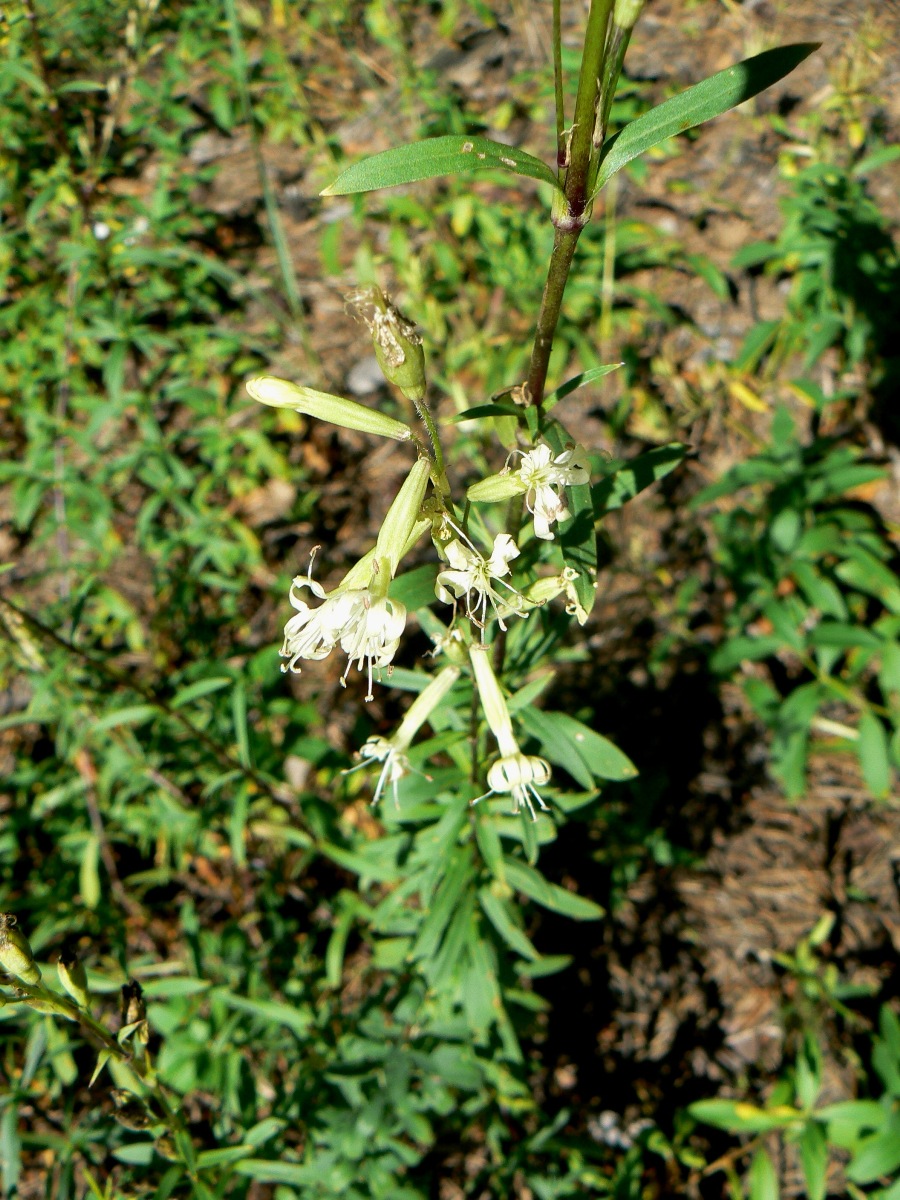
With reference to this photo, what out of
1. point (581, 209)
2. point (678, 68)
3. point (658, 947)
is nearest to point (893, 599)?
point (658, 947)

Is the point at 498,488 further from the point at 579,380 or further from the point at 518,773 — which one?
the point at 518,773

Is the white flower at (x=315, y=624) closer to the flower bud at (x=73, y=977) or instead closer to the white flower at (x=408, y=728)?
the white flower at (x=408, y=728)

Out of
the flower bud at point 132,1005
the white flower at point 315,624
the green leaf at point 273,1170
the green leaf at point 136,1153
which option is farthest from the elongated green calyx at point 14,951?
the green leaf at point 273,1170

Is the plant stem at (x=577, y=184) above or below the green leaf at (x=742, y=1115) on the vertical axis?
above

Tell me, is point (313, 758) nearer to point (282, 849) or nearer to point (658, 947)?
point (282, 849)

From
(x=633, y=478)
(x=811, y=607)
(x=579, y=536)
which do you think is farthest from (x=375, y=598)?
(x=811, y=607)
